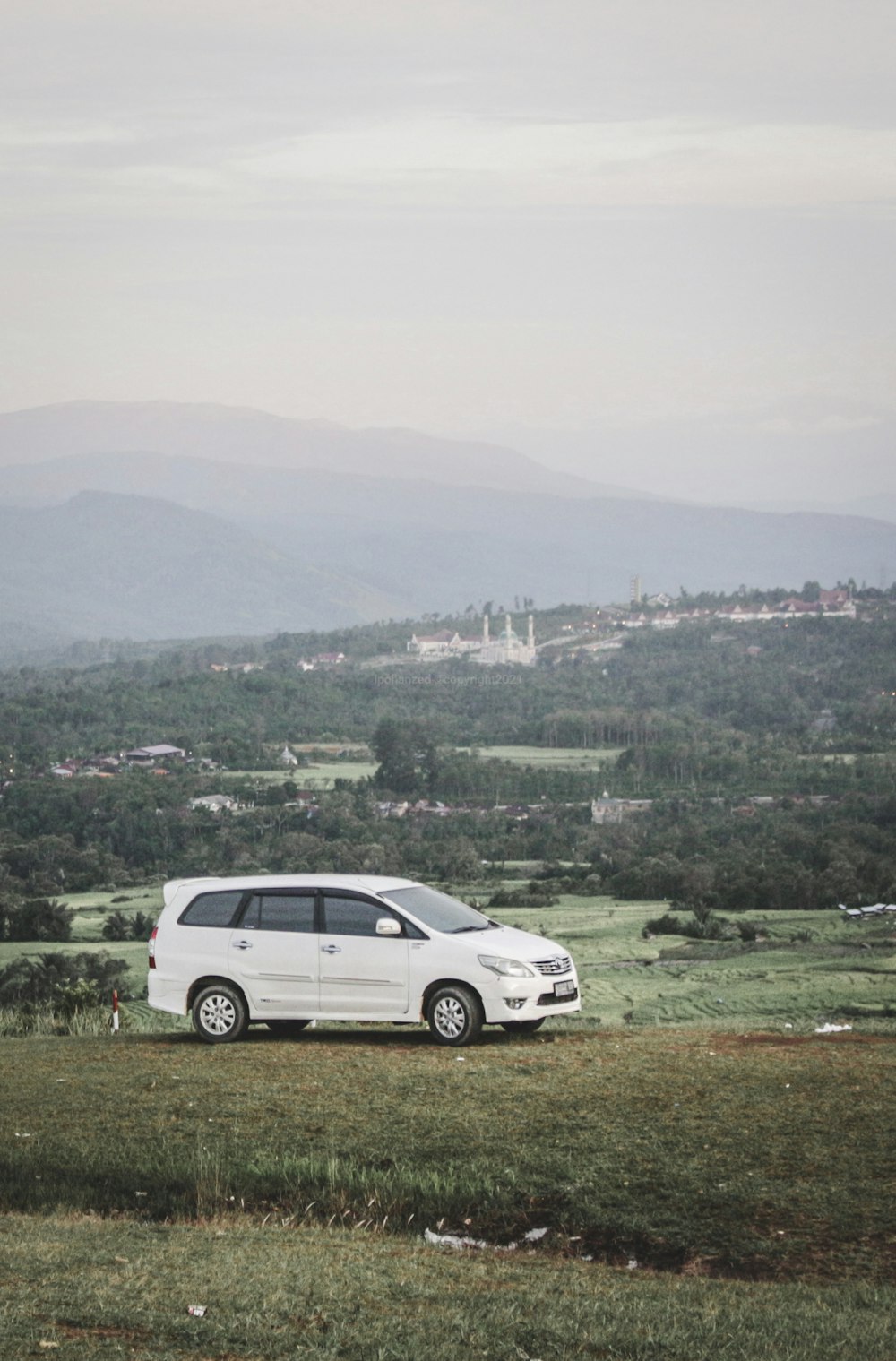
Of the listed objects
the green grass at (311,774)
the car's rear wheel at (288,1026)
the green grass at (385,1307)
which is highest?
the green grass at (385,1307)

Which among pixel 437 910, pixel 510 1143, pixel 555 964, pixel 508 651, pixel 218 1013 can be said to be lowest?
pixel 510 1143

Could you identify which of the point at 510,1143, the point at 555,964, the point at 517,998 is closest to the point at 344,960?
the point at 517,998

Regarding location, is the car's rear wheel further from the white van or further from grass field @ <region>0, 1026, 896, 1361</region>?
grass field @ <region>0, 1026, 896, 1361</region>

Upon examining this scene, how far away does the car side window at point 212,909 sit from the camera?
13492 millimetres

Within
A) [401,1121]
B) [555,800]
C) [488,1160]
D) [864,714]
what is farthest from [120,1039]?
[864,714]

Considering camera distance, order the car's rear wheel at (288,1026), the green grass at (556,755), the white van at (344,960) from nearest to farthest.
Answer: the white van at (344,960) → the car's rear wheel at (288,1026) → the green grass at (556,755)

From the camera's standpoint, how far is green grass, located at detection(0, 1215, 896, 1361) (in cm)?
641

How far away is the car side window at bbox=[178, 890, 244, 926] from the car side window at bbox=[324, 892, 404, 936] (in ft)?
2.77

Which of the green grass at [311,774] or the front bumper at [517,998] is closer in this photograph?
the front bumper at [517,998]

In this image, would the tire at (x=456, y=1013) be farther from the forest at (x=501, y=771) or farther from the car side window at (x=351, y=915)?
the forest at (x=501, y=771)

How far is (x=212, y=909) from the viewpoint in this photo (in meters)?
13.6

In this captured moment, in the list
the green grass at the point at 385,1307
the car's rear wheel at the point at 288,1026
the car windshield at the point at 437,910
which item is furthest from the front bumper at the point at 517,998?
the green grass at the point at 385,1307

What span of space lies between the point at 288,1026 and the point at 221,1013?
3.39 feet

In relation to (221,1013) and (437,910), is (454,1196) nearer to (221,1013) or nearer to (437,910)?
(437,910)
